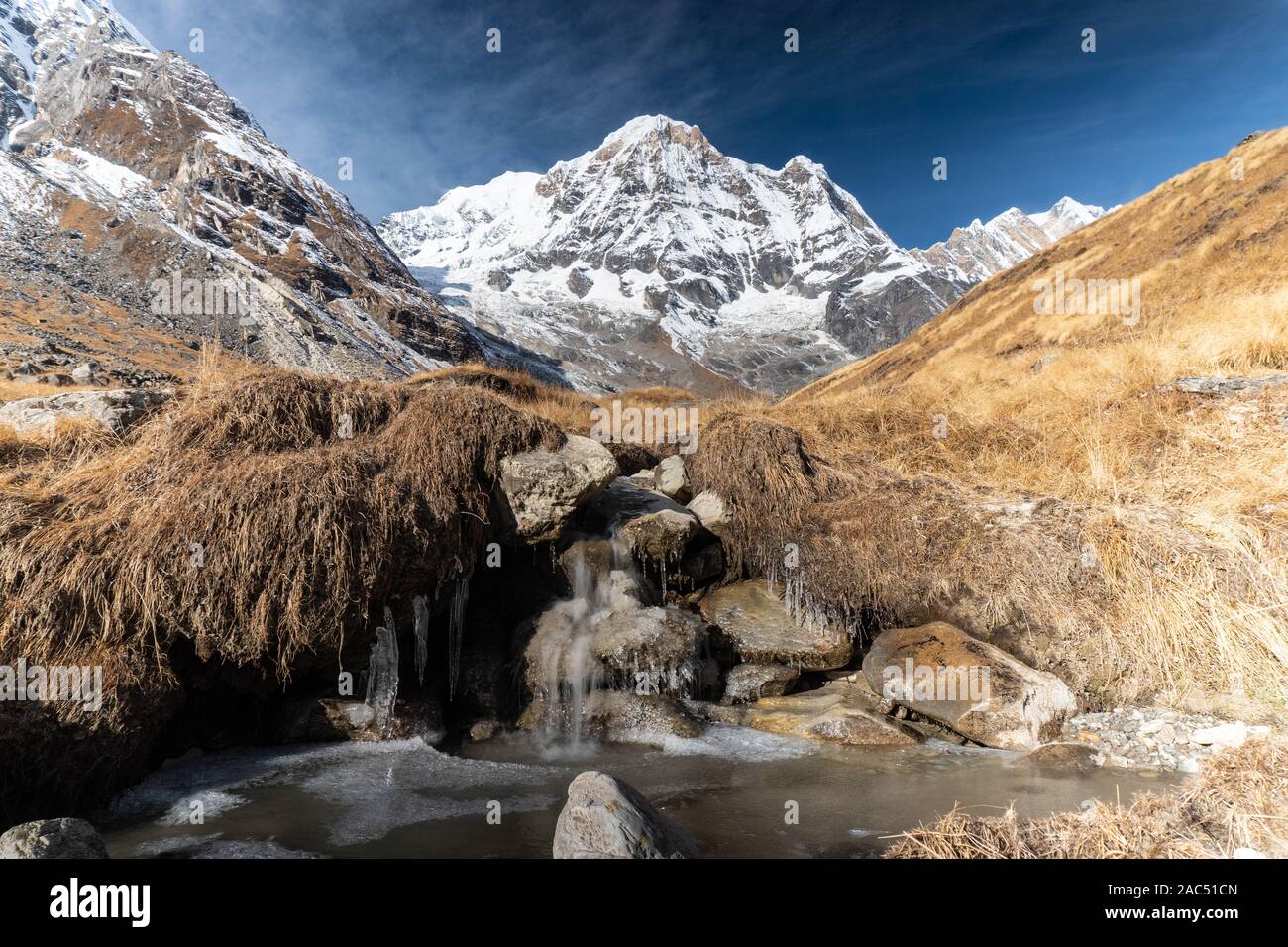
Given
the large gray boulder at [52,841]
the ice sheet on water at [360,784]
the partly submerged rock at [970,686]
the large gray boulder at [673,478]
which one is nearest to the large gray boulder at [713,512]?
the large gray boulder at [673,478]

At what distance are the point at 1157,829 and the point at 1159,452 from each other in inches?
277

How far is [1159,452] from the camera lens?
810 cm

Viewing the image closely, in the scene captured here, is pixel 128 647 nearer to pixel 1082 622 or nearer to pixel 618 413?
pixel 1082 622

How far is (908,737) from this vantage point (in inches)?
248

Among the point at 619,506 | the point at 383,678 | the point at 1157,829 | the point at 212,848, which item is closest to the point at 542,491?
the point at 619,506

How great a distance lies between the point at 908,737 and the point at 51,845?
6724mm

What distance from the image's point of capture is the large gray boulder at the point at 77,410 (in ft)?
22.5

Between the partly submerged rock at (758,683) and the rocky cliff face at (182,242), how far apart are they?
34.3 ft

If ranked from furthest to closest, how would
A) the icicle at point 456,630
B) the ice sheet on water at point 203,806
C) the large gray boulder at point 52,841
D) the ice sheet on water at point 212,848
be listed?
the icicle at point 456,630
the ice sheet on water at point 203,806
the ice sheet on water at point 212,848
the large gray boulder at point 52,841

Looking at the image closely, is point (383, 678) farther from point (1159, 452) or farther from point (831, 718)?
point (1159, 452)

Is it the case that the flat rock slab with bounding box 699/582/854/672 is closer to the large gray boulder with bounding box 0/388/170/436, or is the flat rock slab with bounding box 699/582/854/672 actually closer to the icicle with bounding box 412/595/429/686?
the icicle with bounding box 412/595/429/686

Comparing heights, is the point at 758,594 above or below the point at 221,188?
below

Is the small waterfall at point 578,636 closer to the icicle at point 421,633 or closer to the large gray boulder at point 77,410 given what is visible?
the icicle at point 421,633
